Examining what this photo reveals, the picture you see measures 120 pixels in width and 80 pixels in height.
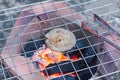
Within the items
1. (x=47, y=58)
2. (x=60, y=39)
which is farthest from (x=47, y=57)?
(x=60, y=39)

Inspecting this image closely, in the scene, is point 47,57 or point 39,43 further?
point 39,43

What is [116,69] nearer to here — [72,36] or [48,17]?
[72,36]

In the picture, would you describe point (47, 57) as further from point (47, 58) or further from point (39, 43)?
point (39, 43)

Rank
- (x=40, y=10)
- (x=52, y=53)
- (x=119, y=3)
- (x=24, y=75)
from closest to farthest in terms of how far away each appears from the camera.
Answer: (x=24, y=75) → (x=52, y=53) → (x=40, y=10) → (x=119, y=3)

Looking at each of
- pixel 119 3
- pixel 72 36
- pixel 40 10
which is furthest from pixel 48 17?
pixel 119 3

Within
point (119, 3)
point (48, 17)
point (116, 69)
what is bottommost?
point (119, 3)
